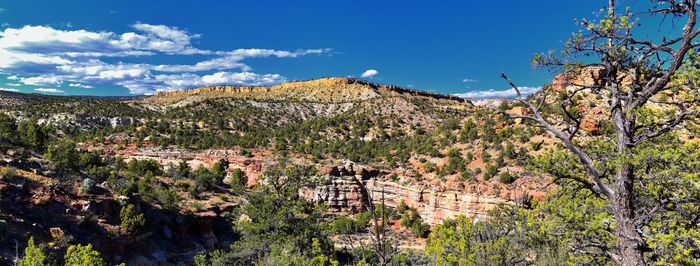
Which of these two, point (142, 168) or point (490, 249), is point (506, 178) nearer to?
point (490, 249)

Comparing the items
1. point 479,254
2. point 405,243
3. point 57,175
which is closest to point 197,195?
point 57,175

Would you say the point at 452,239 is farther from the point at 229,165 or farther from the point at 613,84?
the point at 229,165

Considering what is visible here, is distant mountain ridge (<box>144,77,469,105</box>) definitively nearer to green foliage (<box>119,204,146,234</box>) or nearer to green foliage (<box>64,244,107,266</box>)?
green foliage (<box>119,204,146,234</box>)

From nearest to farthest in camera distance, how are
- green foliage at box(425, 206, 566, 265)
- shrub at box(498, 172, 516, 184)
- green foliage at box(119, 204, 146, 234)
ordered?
green foliage at box(425, 206, 566, 265), green foliage at box(119, 204, 146, 234), shrub at box(498, 172, 516, 184)

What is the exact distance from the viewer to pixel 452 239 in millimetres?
16922

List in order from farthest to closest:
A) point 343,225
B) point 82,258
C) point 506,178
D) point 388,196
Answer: point 388,196 < point 343,225 < point 506,178 < point 82,258

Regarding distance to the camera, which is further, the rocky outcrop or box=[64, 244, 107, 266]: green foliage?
the rocky outcrop

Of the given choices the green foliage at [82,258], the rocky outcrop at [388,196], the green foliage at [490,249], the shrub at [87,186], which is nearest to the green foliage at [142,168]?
the shrub at [87,186]

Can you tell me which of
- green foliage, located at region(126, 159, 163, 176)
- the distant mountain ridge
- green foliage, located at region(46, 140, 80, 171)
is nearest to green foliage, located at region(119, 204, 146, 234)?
green foliage, located at region(46, 140, 80, 171)

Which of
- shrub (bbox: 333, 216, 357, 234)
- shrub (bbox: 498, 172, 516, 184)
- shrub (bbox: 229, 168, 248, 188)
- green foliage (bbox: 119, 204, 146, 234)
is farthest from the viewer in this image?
shrub (bbox: 229, 168, 248, 188)

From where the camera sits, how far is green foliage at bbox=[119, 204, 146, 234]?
2578cm

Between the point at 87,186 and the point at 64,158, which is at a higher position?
the point at 64,158

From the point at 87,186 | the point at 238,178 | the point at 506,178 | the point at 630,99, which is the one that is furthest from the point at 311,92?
the point at 630,99

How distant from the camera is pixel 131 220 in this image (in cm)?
2589
